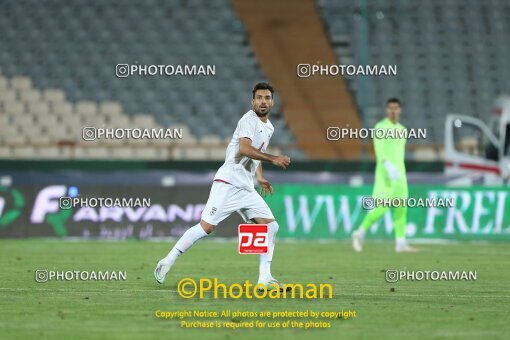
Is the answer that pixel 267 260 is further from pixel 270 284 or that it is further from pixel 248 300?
pixel 248 300

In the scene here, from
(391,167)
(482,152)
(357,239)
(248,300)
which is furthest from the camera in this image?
(482,152)

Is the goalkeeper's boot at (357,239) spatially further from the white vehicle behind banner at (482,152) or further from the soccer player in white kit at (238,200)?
the white vehicle behind banner at (482,152)

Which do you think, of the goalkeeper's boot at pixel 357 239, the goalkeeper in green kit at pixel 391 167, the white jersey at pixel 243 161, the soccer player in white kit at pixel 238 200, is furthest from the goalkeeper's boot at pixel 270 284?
the goalkeeper's boot at pixel 357 239

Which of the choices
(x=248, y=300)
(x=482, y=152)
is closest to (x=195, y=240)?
(x=248, y=300)

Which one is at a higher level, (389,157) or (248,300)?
(389,157)

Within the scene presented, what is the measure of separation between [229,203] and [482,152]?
705 inches

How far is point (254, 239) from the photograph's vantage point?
1342cm

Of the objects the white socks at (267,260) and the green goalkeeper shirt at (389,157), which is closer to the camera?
the white socks at (267,260)

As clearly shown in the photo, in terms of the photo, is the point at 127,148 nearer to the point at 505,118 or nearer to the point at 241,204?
the point at 505,118

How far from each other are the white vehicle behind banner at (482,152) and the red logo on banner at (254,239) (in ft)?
52.9

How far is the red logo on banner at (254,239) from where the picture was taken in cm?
1334

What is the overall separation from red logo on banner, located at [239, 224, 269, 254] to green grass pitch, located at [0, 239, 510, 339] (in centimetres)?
87

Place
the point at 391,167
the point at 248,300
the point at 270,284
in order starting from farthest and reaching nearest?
the point at 391,167 < the point at 270,284 < the point at 248,300

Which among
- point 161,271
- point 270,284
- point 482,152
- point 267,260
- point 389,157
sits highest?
point 482,152
